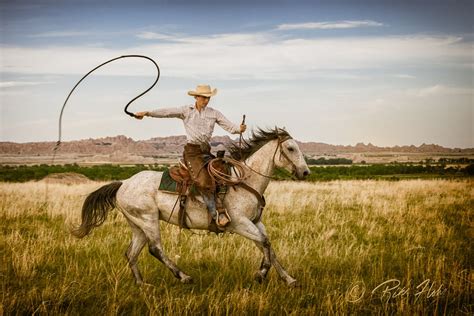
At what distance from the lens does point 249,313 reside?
5750mm

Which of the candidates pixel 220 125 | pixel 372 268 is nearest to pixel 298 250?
pixel 372 268

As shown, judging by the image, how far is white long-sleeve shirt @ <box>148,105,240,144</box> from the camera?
7.26 m

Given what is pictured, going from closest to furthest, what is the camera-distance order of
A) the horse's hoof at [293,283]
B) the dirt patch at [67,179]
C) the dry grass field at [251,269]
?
1. the dry grass field at [251,269]
2. the horse's hoof at [293,283]
3. the dirt patch at [67,179]

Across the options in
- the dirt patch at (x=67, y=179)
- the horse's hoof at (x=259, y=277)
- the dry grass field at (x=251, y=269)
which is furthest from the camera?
the dirt patch at (x=67, y=179)

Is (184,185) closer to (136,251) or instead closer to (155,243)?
(155,243)

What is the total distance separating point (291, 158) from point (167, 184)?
208 centimetres

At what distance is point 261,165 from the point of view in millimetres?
7418

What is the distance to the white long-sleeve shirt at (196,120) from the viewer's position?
23.8 ft

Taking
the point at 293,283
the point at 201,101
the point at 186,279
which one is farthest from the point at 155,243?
the point at 201,101

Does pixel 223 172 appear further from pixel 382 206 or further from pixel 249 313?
pixel 382 206

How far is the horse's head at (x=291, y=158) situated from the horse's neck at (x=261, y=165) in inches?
4.6

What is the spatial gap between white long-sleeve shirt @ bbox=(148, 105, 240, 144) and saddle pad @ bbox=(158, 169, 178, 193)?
27.1 inches
